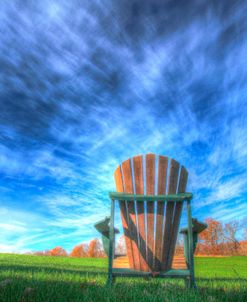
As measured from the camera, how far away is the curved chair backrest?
10.4 feet

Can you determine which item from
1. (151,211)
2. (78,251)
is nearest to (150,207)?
(151,211)

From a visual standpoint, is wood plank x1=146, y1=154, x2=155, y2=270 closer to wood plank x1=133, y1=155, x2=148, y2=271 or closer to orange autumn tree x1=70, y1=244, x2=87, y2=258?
wood plank x1=133, y1=155, x2=148, y2=271

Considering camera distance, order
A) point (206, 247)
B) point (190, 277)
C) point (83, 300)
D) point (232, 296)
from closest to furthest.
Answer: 1. point (83, 300)
2. point (232, 296)
3. point (190, 277)
4. point (206, 247)

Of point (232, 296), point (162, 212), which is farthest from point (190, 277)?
point (162, 212)

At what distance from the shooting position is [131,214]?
10.5 ft

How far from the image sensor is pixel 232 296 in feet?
8.23

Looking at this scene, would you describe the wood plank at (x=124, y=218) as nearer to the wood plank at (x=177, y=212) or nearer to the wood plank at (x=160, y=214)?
the wood plank at (x=160, y=214)

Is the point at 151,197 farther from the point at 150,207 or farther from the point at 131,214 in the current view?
the point at 131,214

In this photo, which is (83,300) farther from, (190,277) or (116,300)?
(190,277)

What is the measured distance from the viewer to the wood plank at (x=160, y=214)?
315 cm

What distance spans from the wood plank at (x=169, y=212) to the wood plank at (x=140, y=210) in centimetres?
23

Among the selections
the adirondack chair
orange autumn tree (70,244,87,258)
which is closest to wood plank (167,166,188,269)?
the adirondack chair

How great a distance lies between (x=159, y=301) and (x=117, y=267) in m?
1.18

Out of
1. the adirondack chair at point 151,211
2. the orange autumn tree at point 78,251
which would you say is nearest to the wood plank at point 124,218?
the adirondack chair at point 151,211
